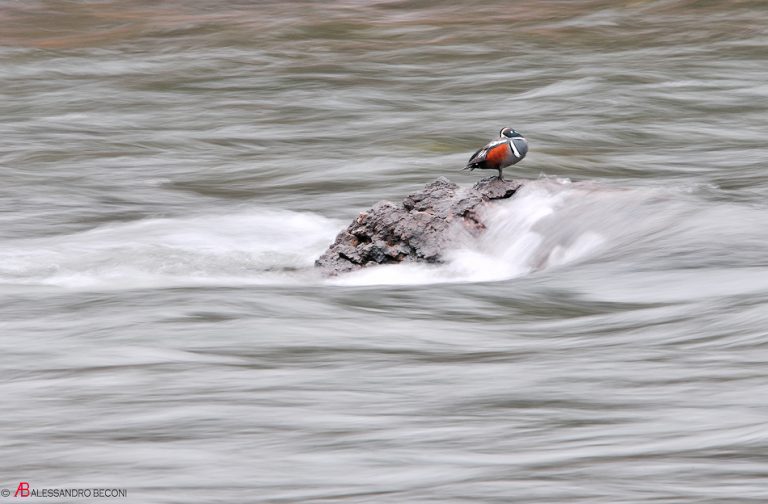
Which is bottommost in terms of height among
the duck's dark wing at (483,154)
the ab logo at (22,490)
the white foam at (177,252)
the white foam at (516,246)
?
the white foam at (177,252)

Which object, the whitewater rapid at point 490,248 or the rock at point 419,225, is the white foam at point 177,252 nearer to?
the whitewater rapid at point 490,248

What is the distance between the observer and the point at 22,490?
4.33 m

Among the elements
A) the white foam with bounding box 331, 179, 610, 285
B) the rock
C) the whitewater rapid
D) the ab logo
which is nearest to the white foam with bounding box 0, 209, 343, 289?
the whitewater rapid

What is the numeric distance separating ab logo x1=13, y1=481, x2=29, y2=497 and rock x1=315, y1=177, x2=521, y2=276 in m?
3.26

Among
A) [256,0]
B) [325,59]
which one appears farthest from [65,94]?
[256,0]

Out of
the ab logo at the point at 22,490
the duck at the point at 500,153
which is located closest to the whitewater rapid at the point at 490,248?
the duck at the point at 500,153

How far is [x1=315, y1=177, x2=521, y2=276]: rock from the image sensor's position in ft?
24.3

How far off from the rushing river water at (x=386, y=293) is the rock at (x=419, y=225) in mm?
96

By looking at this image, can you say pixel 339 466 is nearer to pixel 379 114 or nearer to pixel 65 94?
pixel 379 114

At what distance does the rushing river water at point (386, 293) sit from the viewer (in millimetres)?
4531

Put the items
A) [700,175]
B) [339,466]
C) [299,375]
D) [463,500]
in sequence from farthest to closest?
[700,175] → [299,375] → [339,466] → [463,500]

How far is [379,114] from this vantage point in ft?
45.4

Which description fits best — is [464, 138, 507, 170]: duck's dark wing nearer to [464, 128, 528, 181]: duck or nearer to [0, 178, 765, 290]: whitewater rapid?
[464, 128, 528, 181]: duck

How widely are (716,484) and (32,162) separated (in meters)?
8.72
